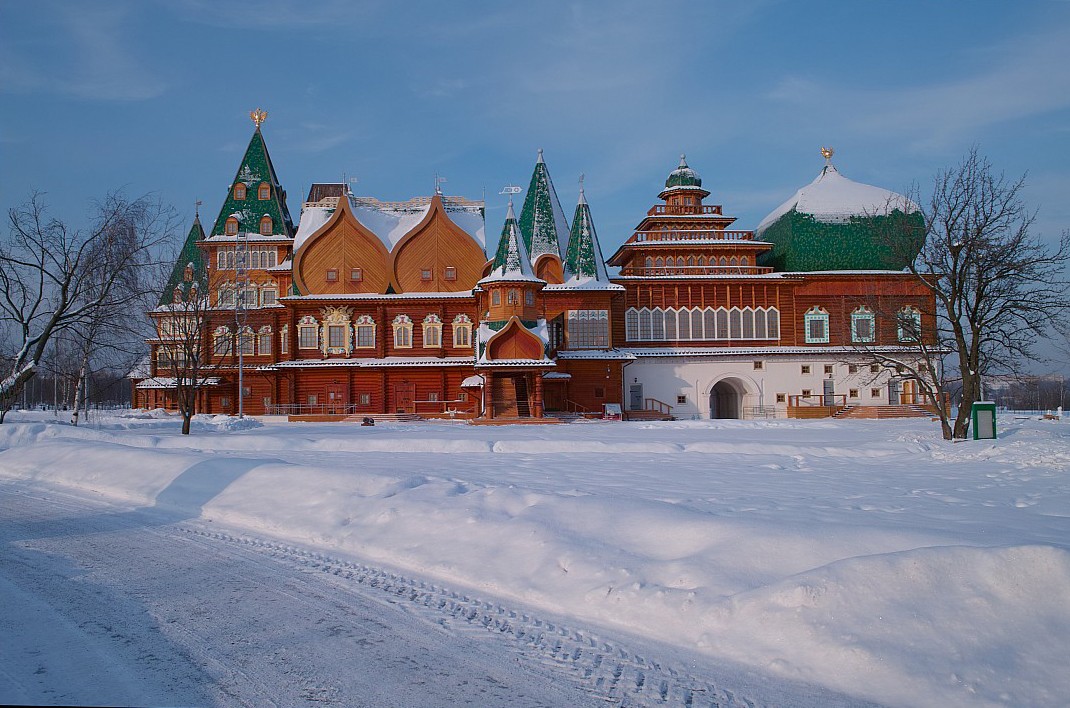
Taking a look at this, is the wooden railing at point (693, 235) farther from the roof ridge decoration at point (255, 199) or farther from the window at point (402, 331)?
the roof ridge decoration at point (255, 199)

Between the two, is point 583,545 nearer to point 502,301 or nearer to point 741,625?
point 741,625

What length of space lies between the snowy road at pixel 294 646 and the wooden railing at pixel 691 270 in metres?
35.6

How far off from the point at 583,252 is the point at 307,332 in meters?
15.0

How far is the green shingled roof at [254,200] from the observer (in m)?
44.7

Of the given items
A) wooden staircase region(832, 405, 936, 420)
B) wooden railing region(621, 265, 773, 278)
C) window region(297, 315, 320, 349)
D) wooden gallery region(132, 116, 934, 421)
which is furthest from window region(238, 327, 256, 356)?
wooden staircase region(832, 405, 936, 420)

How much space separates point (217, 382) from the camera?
136 feet

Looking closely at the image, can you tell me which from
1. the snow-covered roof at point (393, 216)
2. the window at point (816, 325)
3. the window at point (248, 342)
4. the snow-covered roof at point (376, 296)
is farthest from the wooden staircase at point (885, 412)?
the window at point (248, 342)

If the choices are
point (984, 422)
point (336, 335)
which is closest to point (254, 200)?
point (336, 335)

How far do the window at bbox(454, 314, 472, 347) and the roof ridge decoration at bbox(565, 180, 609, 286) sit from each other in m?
5.57

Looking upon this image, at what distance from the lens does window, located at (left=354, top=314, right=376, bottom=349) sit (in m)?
40.4

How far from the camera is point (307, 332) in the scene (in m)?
40.8

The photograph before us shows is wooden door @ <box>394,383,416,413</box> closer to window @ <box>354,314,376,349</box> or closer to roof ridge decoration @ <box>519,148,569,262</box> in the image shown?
window @ <box>354,314,376,349</box>

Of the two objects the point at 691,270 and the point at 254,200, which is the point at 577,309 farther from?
the point at 254,200

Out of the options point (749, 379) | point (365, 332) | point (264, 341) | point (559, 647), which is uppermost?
point (365, 332)
